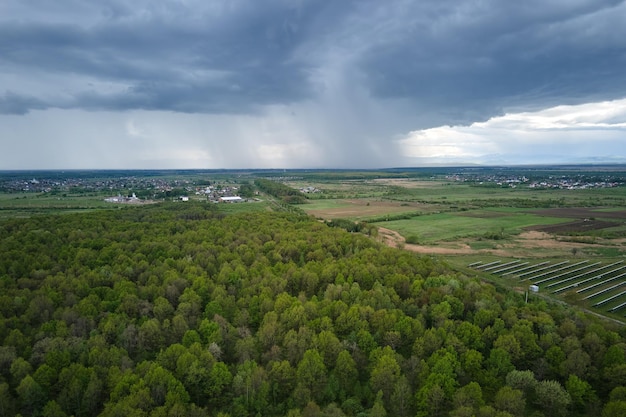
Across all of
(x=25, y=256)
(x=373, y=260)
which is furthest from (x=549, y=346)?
(x=25, y=256)

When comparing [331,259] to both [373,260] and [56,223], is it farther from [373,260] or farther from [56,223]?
[56,223]

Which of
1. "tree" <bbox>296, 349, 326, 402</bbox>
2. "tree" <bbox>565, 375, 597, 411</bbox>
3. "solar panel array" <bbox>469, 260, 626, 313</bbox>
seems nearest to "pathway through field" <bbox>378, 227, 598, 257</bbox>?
"solar panel array" <bbox>469, 260, 626, 313</bbox>

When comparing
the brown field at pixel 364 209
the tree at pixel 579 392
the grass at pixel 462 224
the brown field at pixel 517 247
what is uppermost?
the brown field at pixel 364 209

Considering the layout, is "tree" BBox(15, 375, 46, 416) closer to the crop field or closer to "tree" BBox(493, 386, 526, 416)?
"tree" BBox(493, 386, 526, 416)

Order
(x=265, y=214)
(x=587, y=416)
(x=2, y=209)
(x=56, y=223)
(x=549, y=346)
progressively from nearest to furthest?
(x=587, y=416)
(x=549, y=346)
(x=56, y=223)
(x=265, y=214)
(x=2, y=209)

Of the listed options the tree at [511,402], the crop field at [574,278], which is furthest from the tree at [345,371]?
the crop field at [574,278]

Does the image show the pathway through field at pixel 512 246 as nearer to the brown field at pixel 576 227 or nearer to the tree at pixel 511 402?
the brown field at pixel 576 227

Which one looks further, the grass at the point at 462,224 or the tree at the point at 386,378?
the grass at the point at 462,224
